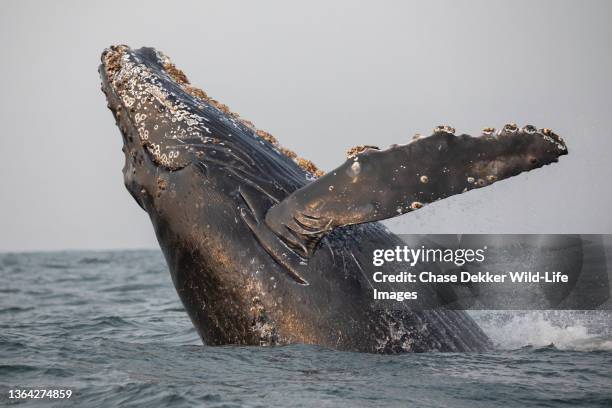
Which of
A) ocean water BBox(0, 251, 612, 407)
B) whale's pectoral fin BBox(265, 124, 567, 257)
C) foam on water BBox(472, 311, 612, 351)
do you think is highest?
whale's pectoral fin BBox(265, 124, 567, 257)

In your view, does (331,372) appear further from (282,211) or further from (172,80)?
(172,80)

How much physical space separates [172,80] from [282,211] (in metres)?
2.54

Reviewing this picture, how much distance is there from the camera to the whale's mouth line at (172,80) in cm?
891

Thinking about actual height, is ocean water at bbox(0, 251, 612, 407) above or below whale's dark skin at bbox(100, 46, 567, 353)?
below

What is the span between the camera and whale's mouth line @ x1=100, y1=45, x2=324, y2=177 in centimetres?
891

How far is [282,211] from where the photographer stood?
732 cm

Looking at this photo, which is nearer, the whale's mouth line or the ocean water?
the ocean water

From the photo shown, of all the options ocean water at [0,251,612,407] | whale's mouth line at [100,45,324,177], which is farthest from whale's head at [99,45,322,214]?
ocean water at [0,251,612,407]

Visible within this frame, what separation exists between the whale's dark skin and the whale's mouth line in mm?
61

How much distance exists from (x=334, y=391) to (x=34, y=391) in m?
2.80

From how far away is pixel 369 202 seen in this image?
6863 mm

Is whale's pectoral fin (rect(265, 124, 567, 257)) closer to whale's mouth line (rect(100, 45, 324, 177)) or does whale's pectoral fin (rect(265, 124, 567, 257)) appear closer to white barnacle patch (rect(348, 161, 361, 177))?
white barnacle patch (rect(348, 161, 361, 177))

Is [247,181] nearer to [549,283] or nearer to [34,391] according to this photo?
[34,391]

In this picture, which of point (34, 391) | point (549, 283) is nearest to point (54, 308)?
point (34, 391)
